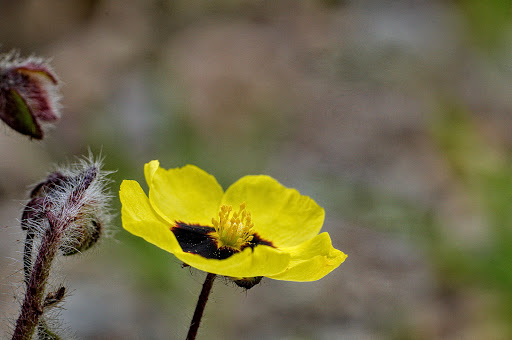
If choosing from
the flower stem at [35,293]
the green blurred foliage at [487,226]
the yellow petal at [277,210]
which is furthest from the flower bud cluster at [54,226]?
the green blurred foliage at [487,226]

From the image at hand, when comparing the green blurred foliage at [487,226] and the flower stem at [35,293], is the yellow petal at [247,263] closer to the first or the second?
the flower stem at [35,293]

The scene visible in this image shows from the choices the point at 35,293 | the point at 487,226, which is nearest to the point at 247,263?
the point at 35,293

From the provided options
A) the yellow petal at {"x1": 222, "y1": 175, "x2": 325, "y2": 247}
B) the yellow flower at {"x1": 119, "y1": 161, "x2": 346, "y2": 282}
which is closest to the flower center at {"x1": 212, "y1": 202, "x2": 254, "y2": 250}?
the yellow flower at {"x1": 119, "y1": 161, "x2": 346, "y2": 282}

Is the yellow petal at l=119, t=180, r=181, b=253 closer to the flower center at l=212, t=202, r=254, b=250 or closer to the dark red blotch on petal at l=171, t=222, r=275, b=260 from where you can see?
the dark red blotch on petal at l=171, t=222, r=275, b=260

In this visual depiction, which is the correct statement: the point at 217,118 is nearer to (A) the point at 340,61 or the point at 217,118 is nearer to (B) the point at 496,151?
(A) the point at 340,61

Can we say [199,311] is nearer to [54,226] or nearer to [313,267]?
[313,267]
